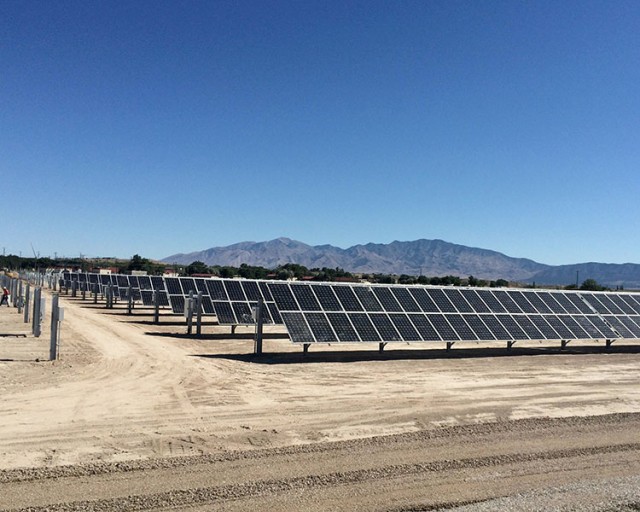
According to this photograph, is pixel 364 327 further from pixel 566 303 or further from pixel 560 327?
pixel 566 303

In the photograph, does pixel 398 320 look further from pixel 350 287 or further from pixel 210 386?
pixel 210 386

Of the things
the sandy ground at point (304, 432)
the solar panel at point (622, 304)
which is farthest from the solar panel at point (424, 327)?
the solar panel at point (622, 304)

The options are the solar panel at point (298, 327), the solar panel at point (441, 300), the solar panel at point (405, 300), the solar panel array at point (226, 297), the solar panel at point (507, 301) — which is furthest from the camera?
the solar panel array at point (226, 297)

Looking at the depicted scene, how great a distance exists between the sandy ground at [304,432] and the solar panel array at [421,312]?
1590 millimetres

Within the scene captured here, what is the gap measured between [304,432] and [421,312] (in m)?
14.6

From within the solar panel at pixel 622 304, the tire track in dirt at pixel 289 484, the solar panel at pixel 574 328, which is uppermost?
the solar panel at pixel 622 304

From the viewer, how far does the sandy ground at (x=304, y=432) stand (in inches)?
352

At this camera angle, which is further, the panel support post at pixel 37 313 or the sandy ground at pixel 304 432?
the panel support post at pixel 37 313

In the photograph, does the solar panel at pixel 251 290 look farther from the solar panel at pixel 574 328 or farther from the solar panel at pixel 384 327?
the solar panel at pixel 574 328

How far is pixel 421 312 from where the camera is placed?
26062mm

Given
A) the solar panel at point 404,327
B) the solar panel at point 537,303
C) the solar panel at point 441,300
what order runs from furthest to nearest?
1. the solar panel at point 537,303
2. the solar panel at point 441,300
3. the solar panel at point 404,327

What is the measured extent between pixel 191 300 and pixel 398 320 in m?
11.4

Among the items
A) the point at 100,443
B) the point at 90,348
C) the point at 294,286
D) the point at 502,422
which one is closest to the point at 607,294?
the point at 294,286

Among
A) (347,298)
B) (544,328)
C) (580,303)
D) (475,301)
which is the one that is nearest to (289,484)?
(347,298)
